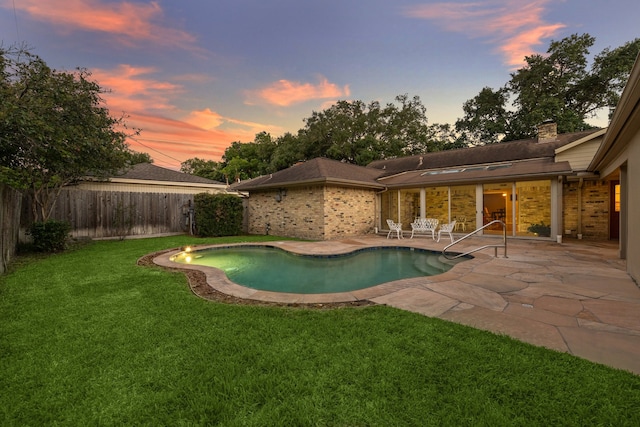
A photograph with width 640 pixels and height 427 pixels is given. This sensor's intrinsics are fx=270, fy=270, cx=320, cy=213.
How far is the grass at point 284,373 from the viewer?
1.69 metres

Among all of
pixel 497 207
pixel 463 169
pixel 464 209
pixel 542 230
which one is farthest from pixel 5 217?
pixel 497 207

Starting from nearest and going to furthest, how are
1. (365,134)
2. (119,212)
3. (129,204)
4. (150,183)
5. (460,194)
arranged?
(119,212) < (129,204) < (150,183) < (460,194) < (365,134)

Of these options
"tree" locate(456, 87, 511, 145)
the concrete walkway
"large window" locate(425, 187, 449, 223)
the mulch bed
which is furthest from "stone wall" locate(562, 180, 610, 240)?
"tree" locate(456, 87, 511, 145)

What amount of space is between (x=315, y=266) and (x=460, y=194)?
35.3 ft

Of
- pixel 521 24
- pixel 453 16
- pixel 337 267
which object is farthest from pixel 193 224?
pixel 521 24

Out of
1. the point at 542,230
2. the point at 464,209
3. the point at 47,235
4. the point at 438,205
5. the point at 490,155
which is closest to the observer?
the point at 47,235

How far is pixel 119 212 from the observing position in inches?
434

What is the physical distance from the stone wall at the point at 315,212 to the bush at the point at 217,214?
50.9 inches

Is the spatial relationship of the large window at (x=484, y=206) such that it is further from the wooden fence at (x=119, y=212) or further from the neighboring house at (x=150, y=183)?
the wooden fence at (x=119, y=212)

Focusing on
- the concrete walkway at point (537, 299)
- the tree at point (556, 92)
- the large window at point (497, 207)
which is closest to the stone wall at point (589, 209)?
the large window at point (497, 207)

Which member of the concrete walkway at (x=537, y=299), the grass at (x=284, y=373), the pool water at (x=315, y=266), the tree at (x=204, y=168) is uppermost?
the tree at (x=204, y=168)

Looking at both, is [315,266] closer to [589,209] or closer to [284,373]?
[284,373]

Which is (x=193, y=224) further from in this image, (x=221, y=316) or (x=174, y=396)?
(x=174, y=396)

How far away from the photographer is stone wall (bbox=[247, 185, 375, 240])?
10961mm
